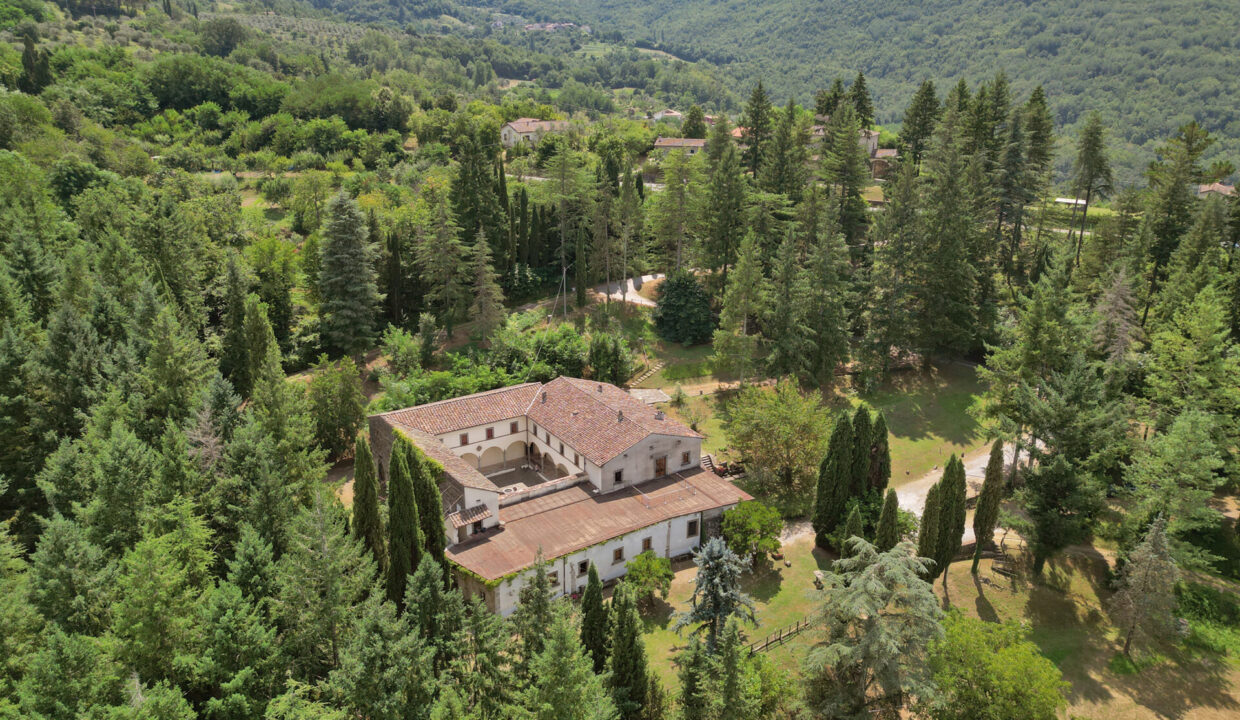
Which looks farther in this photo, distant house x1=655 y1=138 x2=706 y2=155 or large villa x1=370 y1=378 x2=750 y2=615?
distant house x1=655 y1=138 x2=706 y2=155

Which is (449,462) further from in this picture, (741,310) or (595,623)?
(741,310)

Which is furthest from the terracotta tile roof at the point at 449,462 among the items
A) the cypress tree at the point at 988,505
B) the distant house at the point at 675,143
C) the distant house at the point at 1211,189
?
the distant house at the point at 675,143

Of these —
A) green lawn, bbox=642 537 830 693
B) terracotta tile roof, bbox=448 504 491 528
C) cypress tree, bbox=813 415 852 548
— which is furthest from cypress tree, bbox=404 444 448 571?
cypress tree, bbox=813 415 852 548

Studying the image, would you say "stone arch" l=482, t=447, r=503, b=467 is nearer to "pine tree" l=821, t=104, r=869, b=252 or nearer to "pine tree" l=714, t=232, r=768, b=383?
"pine tree" l=714, t=232, r=768, b=383

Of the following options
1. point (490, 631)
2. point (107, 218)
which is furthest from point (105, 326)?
point (490, 631)

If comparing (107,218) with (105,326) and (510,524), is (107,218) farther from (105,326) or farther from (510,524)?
(510,524)
